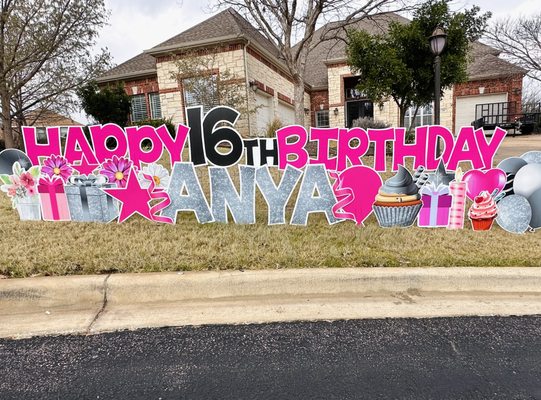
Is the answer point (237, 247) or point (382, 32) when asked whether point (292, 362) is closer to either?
point (237, 247)

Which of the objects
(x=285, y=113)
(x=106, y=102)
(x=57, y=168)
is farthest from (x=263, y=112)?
(x=57, y=168)

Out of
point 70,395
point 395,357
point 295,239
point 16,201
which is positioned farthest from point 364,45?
point 70,395

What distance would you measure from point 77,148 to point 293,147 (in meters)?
3.09

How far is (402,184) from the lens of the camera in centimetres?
493

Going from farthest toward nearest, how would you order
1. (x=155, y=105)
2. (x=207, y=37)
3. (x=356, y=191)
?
(x=155, y=105)
(x=207, y=37)
(x=356, y=191)

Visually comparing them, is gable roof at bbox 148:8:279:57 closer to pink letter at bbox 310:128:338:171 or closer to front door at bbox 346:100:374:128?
front door at bbox 346:100:374:128

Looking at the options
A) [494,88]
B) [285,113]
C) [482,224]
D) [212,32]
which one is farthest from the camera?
[285,113]

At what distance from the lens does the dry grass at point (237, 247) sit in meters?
3.88

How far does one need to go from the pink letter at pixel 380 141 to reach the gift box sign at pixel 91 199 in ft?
12.2

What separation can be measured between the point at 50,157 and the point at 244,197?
2.81 meters

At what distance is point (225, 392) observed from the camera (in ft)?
7.33

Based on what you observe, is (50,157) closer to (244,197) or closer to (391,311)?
(244,197)

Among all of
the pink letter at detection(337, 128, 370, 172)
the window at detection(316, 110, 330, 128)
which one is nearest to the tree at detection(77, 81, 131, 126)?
the window at detection(316, 110, 330, 128)

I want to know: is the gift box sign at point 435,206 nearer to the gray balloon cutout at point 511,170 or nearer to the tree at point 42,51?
the gray balloon cutout at point 511,170
